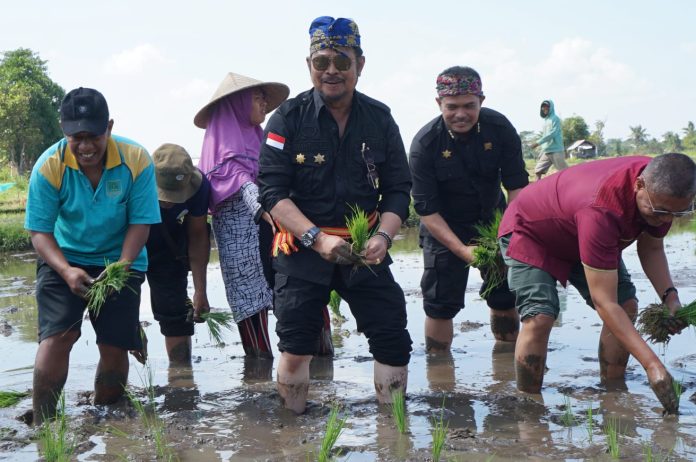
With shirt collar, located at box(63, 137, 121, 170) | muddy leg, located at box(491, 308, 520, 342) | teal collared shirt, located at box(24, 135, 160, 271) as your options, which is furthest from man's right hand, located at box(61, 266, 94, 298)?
muddy leg, located at box(491, 308, 520, 342)

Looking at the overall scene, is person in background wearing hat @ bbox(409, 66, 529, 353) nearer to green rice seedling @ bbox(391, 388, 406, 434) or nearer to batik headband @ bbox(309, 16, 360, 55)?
batik headband @ bbox(309, 16, 360, 55)

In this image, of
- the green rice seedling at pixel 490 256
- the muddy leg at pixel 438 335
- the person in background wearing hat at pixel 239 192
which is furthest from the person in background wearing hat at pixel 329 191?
the muddy leg at pixel 438 335

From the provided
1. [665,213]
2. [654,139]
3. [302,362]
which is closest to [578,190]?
[665,213]

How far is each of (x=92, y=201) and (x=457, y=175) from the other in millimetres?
2470

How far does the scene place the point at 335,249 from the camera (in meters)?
4.23

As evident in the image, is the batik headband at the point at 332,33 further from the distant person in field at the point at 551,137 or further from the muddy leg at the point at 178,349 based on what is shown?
the distant person in field at the point at 551,137

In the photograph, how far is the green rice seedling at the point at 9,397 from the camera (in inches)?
203

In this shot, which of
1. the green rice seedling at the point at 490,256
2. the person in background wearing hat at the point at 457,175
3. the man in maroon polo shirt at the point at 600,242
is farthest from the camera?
the person in background wearing hat at the point at 457,175

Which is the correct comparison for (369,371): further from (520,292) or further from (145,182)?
(145,182)

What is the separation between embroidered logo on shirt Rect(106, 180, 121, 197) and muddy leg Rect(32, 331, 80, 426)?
0.78 m

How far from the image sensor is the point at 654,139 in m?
92.4

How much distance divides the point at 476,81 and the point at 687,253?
24.5ft

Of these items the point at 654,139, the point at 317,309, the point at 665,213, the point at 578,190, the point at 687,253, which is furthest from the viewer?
the point at 654,139

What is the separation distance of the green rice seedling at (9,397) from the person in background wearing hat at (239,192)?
1.50m
